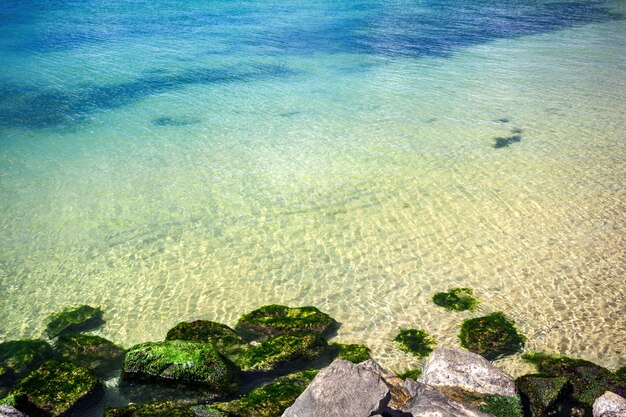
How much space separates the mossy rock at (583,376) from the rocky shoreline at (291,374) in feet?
0.04

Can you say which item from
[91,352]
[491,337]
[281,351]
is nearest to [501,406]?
[491,337]

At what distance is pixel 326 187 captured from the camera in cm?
1183

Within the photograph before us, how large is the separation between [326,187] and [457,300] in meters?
4.75

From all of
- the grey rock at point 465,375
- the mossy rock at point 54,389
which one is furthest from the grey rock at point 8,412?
the grey rock at point 465,375

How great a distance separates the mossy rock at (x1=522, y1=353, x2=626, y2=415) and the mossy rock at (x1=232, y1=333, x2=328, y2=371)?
2874 millimetres

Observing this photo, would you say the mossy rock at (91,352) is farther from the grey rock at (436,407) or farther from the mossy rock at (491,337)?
the mossy rock at (491,337)

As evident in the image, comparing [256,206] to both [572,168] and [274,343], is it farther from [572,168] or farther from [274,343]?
[572,168]

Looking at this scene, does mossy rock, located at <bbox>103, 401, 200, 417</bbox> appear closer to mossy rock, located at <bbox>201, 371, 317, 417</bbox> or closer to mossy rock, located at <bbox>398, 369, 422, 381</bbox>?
mossy rock, located at <bbox>201, 371, 317, 417</bbox>

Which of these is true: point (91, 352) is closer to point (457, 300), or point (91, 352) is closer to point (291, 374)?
point (291, 374)

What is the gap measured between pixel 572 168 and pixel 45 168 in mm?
13322

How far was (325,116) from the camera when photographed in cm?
1619

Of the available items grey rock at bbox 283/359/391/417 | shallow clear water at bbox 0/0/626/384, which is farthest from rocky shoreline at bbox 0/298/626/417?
shallow clear water at bbox 0/0/626/384

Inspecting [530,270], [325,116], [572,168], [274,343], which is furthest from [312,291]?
[325,116]

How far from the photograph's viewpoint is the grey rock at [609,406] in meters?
5.10
